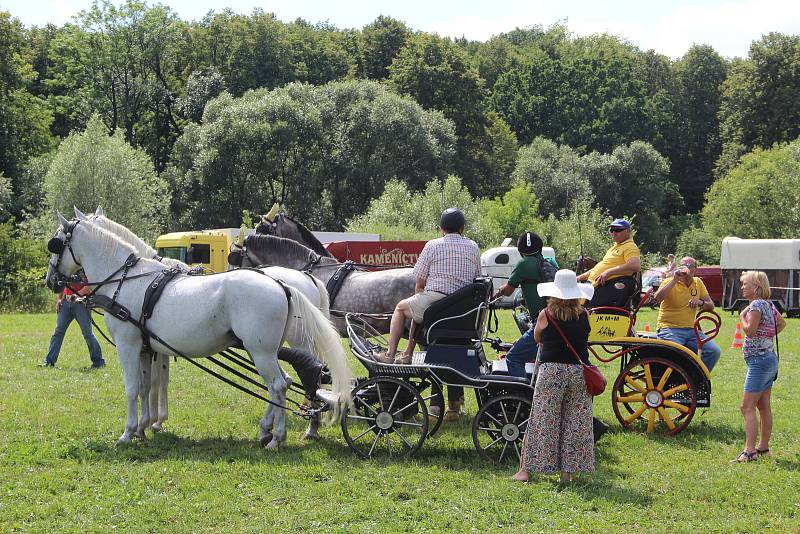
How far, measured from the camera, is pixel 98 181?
137 feet

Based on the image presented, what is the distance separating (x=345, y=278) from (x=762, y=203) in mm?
41154

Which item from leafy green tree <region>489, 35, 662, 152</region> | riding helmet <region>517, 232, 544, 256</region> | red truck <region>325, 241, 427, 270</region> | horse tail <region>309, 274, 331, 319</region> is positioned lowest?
red truck <region>325, 241, 427, 270</region>

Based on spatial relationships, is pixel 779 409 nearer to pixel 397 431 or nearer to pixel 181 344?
pixel 397 431

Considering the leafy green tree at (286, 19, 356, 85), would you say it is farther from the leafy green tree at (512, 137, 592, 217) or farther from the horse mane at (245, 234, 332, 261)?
the horse mane at (245, 234, 332, 261)

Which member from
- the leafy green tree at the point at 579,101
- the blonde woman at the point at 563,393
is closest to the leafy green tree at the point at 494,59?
the leafy green tree at the point at 579,101

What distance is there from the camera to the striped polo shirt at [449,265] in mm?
8266

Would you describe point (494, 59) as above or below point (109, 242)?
above

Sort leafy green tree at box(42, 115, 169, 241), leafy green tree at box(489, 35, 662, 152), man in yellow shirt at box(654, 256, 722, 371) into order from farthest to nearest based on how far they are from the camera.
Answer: leafy green tree at box(489, 35, 662, 152) → leafy green tree at box(42, 115, 169, 241) → man in yellow shirt at box(654, 256, 722, 371)

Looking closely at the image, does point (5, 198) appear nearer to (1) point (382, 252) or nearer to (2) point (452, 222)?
(1) point (382, 252)

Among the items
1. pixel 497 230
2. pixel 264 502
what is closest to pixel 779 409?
pixel 264 502

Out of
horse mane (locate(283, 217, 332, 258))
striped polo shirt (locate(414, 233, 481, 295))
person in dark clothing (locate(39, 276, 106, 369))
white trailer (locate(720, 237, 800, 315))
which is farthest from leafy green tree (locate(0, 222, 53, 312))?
white trailer (locate(720, 237, 800, 315))

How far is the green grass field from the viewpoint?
615cm

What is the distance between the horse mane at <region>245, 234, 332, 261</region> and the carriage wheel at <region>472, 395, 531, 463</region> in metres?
4.16

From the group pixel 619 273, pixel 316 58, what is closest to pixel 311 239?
pixel 619 273
